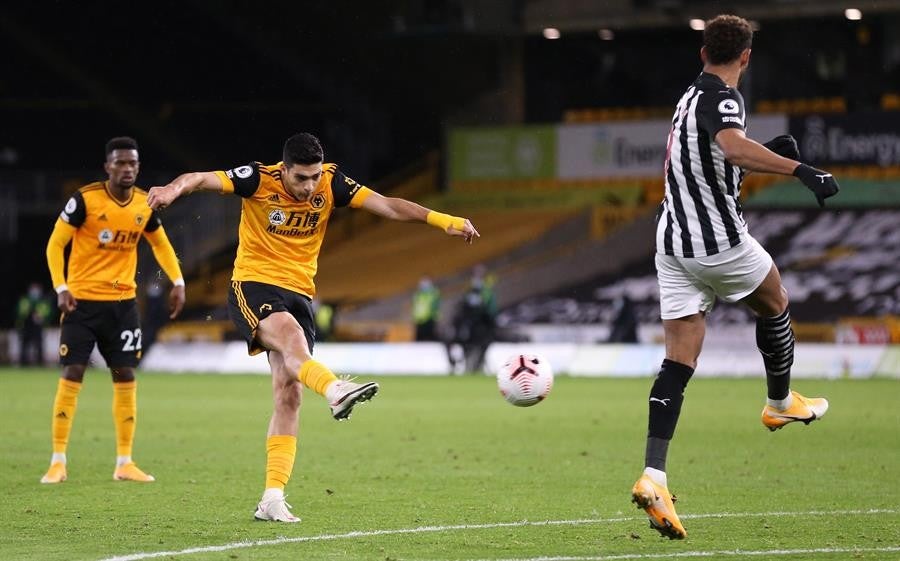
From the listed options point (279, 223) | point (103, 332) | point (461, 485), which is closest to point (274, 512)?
point (279, 223)

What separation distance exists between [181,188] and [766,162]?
2.89 m

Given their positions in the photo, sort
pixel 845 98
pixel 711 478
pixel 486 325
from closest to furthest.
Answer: pixel 711 478
pixel 486 325
pixel 845 98

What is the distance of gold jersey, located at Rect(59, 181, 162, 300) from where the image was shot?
10.6 meters

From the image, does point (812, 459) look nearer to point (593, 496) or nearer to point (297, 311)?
point (593, 496)

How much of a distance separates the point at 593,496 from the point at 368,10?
31.6m

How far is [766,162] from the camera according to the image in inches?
269

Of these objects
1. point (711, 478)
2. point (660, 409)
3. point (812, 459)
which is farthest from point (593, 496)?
point (812, 459)

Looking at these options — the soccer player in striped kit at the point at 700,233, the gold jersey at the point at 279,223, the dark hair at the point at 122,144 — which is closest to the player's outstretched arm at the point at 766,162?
the soccer player in striped kit at the point at 700,233

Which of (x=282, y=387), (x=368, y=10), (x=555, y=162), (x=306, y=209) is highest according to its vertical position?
(x=368, y=10)

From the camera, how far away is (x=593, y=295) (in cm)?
3316

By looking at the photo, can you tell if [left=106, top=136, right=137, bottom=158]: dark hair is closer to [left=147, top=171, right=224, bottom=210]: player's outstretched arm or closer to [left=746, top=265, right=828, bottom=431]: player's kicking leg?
[left=147, top=171, right=224, bottom=210]: player's outstretched arm

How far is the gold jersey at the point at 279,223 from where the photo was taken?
323 inches

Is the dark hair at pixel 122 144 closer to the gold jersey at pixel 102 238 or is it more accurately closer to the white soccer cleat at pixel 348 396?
the gold jersey at pixel 102 238

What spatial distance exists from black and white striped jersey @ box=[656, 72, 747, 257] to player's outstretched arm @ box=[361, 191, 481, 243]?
134 cm
